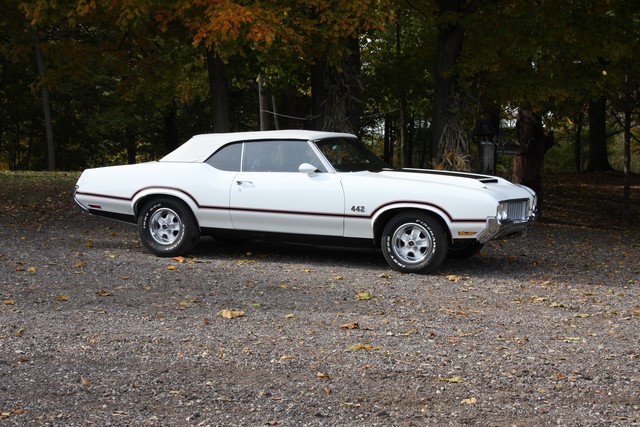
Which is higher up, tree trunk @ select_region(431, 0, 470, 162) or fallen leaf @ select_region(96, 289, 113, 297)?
tree trunk @ select_region(431, 0, 470, 162)

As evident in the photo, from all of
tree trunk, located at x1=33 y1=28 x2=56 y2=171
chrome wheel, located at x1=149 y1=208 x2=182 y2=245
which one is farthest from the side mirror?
tree trunk, located at x1=33 y1=28 x2=56 y2=171

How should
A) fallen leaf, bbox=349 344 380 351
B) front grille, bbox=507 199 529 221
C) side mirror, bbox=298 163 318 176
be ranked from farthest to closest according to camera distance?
1. side mirror, bbox=298 163 318 176
2. front grille, bbox=507 199 529 221
3. fallen leaf, bbox=349 344 380 351

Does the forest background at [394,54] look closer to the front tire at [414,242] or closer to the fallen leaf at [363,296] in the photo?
the front tire at [414,242]

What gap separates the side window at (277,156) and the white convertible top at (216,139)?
0.30ft

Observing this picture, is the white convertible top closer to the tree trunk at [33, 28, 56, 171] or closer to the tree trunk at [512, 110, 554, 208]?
the tree trunk at [512, 110, 554, 208]

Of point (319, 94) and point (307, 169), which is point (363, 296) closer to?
point (307, 169)

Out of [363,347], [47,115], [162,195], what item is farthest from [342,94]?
[47,115]

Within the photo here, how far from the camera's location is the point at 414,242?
9.80 metres

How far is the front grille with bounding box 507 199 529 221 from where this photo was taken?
31.9 ft

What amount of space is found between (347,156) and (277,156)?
0.83 m

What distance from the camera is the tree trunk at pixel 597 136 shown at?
33.0 m

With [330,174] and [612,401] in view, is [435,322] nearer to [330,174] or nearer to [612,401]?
[612,401]

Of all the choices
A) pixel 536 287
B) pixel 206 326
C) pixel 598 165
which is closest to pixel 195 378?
pixel 206 326

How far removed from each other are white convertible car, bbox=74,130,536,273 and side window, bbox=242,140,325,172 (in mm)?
12
